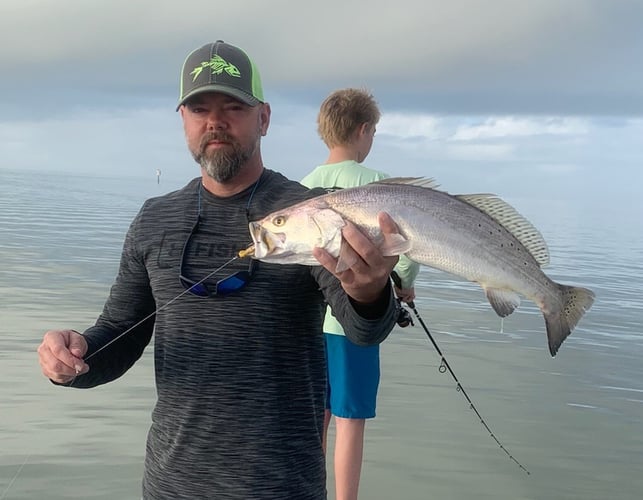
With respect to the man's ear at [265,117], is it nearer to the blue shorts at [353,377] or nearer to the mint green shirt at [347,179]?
the mint green shirt at [347,179]

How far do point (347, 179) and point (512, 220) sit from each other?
6.42ft

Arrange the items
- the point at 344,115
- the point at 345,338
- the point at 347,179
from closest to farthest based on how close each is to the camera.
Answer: the point at 345,338 → the point at 347,179 → the point at 344,115

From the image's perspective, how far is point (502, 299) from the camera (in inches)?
104

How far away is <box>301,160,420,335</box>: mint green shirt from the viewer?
4.39 m

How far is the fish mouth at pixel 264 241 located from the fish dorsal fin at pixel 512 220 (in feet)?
2.57

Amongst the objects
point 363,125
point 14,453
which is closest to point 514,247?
point 363,125

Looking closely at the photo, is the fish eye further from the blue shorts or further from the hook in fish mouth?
the blue shorts

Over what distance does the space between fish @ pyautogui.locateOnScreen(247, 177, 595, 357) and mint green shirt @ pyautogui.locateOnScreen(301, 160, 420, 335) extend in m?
1.68

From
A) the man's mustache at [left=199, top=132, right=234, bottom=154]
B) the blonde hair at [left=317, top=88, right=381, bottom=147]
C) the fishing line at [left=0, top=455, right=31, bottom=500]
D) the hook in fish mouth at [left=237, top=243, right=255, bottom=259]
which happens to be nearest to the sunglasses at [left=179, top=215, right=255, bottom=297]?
the hook in fish mouth at [left=237, top=243, right=255, bottom=259]

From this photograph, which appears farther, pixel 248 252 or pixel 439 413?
pixel 439 413

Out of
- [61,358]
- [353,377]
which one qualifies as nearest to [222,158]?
[61,358]


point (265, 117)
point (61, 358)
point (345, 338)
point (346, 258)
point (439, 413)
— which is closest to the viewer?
point (346, 258)

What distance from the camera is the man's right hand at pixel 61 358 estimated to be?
A: 225 cm

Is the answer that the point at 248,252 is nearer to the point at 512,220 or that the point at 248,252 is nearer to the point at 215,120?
the point at 215,120
